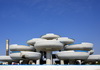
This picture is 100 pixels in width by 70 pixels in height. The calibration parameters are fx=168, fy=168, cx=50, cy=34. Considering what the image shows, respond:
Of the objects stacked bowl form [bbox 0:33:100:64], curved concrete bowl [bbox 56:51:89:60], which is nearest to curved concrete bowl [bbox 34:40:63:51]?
stacked bowl form [bbox 0:33:100:64]

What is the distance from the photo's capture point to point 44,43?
3656 centimetres

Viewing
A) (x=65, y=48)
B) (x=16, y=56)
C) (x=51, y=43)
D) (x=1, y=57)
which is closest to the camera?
(x=51, y=43)

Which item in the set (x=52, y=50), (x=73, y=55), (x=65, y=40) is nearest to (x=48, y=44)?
(x=52, y=50)

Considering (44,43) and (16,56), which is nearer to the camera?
(44,43)

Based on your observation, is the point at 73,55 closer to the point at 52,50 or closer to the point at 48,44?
the point at 48,44

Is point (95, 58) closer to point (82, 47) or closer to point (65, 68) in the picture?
point (82, 47)

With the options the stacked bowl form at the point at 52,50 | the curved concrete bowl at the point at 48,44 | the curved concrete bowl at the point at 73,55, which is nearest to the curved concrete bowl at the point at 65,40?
the stacked bowl form at the point at 52,50

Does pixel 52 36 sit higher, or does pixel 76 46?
pixel 52 36

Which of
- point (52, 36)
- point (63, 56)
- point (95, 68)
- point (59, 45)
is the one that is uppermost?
point (52, 36)

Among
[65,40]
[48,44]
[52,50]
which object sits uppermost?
[65,40]

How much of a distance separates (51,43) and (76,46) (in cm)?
851

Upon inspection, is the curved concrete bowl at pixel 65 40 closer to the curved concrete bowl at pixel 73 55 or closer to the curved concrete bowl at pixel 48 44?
the curved concrete bowl at pixel 48 44

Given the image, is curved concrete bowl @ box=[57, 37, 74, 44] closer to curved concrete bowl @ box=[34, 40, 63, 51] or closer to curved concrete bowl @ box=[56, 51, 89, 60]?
curved concrete bowl @ box=[34, 40, 63, 51]

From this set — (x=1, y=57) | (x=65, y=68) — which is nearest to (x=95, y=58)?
(x=65, y=68)
